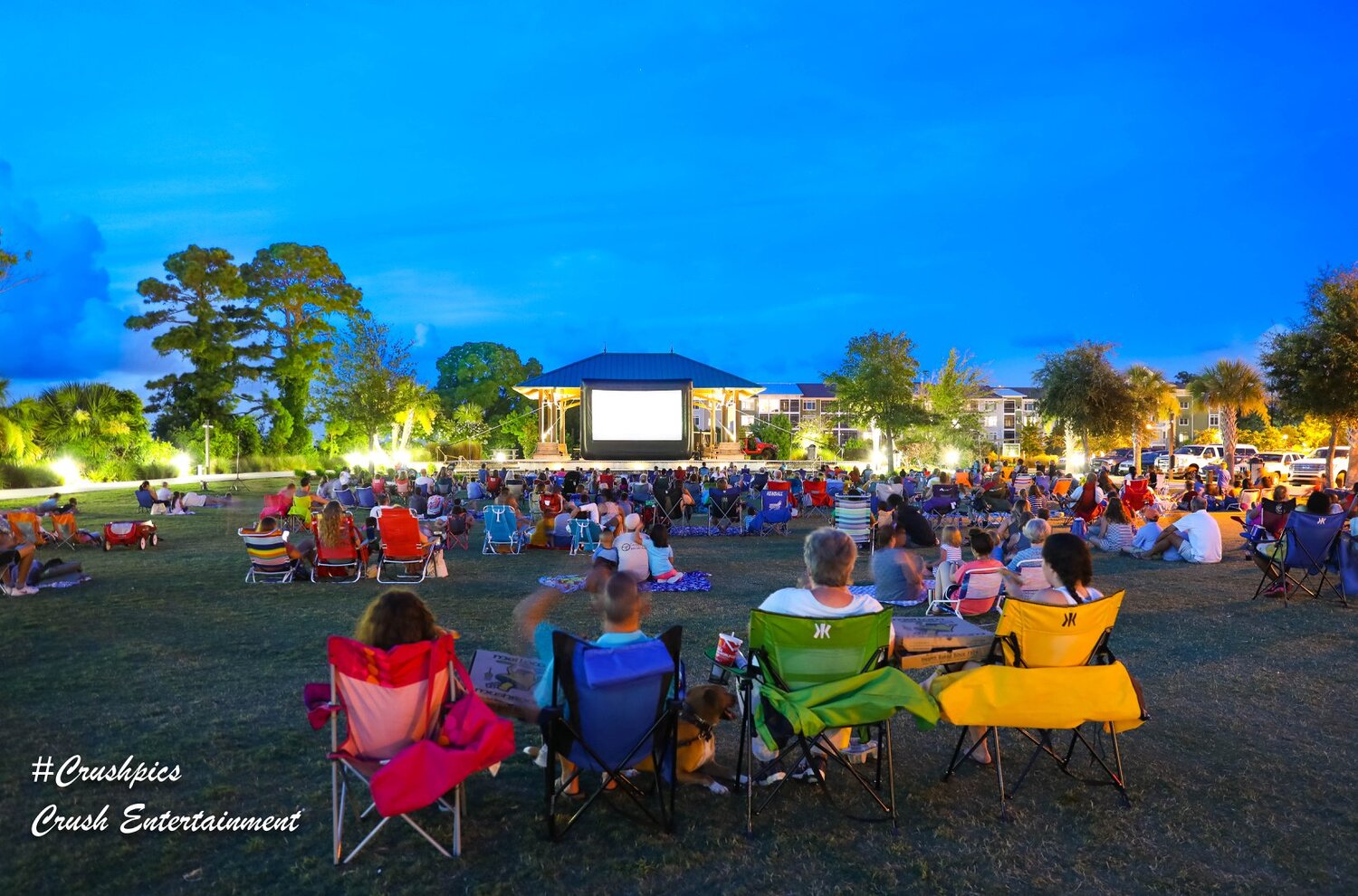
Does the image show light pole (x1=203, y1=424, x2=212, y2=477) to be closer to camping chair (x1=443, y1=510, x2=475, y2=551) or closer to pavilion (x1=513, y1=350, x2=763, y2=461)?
pavilion (x1=513, y1=350, x2=763, y2=461)

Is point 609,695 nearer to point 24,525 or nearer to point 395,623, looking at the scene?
point 395,623

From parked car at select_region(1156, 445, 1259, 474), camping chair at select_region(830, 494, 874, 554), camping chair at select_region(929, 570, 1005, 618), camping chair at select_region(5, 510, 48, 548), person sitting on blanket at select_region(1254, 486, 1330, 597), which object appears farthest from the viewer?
parked car at select_region(1156, 445, 1259, 474)

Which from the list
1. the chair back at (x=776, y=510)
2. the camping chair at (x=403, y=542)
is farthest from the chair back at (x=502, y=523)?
the chair back at (x=776, y=510)

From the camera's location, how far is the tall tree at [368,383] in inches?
1234

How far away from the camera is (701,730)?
12.2ft

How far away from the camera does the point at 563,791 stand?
3543mm

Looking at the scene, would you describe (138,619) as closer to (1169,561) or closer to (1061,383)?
(1169,561)

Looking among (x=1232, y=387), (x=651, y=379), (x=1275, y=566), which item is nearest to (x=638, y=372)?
(x=651, y=379)

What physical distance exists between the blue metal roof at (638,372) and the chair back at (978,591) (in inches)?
1133

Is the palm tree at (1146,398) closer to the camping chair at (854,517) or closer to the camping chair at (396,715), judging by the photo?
the camping chair at (854,517)

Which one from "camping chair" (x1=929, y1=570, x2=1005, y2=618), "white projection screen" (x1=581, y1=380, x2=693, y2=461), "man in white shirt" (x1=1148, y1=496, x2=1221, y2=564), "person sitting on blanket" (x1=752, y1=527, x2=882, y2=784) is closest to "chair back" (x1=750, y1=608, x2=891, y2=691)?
"person sitting on blanket" (x1=752, y1=527, x2=882, y2=784)

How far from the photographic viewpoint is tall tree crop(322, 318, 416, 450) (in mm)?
31344

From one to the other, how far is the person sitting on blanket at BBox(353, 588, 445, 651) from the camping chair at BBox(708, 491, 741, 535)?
1112 cm

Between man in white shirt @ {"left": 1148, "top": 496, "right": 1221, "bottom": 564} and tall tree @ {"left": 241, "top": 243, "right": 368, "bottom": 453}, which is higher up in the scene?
tall tree @ {"left": 241, "top": 243, "right": 368, "bottom": 453}
